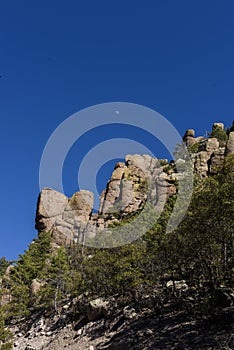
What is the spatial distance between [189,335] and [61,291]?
24.9 metres

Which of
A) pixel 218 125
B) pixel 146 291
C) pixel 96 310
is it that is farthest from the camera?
pixel 218 125

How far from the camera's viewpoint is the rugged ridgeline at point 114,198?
62.1m

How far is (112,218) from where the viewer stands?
65.6 m

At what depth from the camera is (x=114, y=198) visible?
70062 mm

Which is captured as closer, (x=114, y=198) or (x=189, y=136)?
(x=114, y=198)

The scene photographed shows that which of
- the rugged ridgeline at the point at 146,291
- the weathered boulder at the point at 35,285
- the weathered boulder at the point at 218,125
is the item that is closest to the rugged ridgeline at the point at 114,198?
the weathered boulder at the point at 218,125

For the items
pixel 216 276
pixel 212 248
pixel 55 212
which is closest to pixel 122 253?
pixel 216 276

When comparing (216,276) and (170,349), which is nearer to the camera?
Result: (170,349)

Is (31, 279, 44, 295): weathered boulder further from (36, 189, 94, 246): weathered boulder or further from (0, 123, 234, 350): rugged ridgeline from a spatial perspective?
(36, 189, 94, 246): weathered boulder

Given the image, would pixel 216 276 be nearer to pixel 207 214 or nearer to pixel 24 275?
pixel 207 214

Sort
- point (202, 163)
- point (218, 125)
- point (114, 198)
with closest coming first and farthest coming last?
point (202, 163) → point (114, 198) → point (218, 125)

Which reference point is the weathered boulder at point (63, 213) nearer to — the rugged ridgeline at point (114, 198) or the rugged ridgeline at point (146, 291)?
the rugged ridgeline at point (114, 198)

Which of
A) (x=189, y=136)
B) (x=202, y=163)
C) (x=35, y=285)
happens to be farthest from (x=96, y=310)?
(x=189, y=136)

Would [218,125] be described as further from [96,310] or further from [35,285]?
[96,310]
